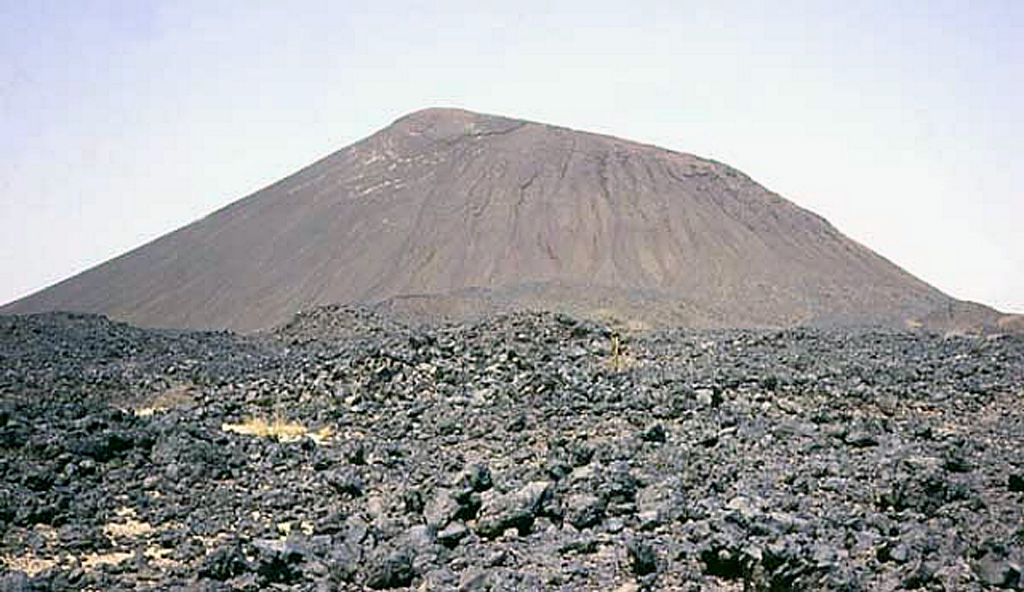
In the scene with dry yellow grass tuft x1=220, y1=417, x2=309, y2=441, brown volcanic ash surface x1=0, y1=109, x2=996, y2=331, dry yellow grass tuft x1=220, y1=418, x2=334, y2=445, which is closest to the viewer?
dry yellow grass tuft x1=220, y1=418, x2=334, y2=445

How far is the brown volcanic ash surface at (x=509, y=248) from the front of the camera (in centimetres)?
5869

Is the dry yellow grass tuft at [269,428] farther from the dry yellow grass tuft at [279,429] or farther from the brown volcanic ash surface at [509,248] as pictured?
the brown volcanic ash surface at [509,248]

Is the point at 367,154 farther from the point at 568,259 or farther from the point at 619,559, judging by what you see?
the point at 619,559

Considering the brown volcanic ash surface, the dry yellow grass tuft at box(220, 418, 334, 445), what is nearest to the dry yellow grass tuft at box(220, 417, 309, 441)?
the dry yellow grass tuft at box(220, 418, 334, 445)

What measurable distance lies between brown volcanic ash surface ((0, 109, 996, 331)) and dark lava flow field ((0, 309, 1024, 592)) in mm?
31925

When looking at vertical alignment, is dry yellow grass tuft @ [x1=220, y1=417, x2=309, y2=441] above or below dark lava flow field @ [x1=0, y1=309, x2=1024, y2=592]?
below

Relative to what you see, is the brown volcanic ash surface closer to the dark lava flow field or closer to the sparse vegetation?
the dark lava flow field

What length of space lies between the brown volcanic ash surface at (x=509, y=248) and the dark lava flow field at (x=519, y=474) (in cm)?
3192

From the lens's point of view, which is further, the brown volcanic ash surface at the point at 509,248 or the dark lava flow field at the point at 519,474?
the brown volcanic ash surface at the point at 509,248

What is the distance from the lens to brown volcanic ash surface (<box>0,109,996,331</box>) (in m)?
58.7

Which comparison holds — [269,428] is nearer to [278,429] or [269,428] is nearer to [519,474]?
[278,429]

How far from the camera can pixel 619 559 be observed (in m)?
8.45

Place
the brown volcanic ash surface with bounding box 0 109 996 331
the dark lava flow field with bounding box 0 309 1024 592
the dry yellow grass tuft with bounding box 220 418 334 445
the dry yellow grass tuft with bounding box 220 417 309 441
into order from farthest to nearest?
the brown volcanic ash surface with bounding box 0 109 996 331 → the dry yellow grass tuft with bounding box 220 417 309 441 → the dry yellow grass tuft with bounding box 220 418 334 445 → the dark lava flow field with bounding box 0 309 1024 592

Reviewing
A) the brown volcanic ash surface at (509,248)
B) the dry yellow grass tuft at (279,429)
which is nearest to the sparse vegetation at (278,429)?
the dry yellow grass tuft at (279,429)
